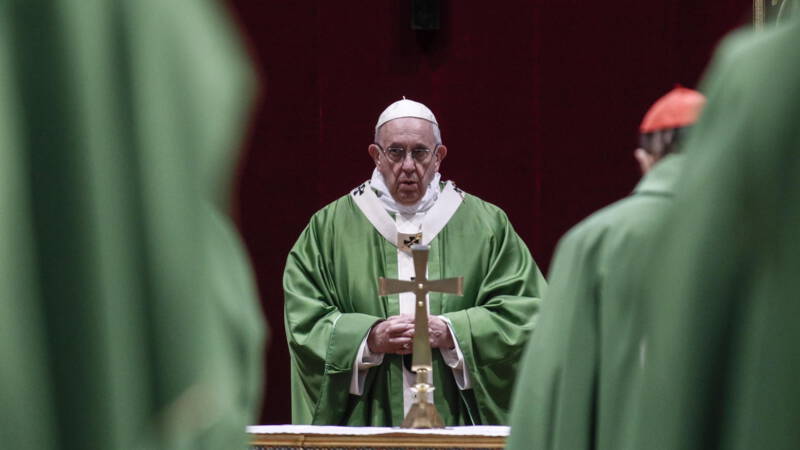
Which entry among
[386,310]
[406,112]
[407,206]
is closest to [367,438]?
[386,310]

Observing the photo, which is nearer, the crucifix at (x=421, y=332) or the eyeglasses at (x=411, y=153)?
the crucifix at (x=421, y=332)

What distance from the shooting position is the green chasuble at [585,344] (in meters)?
2.63

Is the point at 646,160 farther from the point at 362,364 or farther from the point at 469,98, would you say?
the point at 469,98

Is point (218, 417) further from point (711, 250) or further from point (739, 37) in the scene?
point (739, 37)

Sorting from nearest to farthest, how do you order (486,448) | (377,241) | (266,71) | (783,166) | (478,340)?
1. (783,166)
2. (486,448)
3. (478,340)
4. (377,241)
5. (266,71)

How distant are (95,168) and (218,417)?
23 centimetres

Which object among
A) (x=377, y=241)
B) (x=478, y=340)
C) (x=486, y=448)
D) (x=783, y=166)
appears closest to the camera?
(x=783, y=166)

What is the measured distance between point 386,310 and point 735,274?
4204 mm

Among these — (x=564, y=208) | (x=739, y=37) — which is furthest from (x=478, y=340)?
(x=739, y=37)

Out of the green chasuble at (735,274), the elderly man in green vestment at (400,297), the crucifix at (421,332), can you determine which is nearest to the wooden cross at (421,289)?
the crucifix at (421,332)

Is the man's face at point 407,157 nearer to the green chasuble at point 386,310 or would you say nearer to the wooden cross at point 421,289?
the green chasuble at point 386,310

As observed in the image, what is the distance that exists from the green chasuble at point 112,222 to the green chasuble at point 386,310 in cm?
383

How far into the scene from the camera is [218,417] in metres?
1.07

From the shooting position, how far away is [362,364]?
494cm
